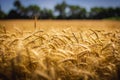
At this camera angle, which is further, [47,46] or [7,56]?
[47,46]

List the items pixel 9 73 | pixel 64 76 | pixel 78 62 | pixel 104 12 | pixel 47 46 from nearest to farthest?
1. pixel 9 73
2. pixel 64 76
3. pixel 78 62
4. pixel 47 46
5. pixel 104 12

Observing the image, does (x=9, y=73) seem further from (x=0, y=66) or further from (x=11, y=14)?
(x=11, y=14)

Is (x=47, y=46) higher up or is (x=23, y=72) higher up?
(x=47, y=46)

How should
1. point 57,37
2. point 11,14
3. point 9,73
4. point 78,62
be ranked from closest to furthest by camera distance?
point 9,73 → point 78,62 → point 57,37 → point 11,14

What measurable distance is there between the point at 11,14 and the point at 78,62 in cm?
5492

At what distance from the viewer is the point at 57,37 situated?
1.79 meters

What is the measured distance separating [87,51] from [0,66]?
69 centimetres

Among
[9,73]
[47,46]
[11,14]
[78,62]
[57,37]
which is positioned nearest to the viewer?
[9,73]

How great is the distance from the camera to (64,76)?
131 centimetres

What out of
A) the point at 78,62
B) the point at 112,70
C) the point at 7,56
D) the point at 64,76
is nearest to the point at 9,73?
the point at 7,56

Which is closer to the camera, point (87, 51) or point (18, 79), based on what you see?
point (18, 79)

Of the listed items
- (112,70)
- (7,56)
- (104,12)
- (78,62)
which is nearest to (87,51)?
(78,62)

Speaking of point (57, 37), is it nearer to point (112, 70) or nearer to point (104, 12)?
point (112, 70)

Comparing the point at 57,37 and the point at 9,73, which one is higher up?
the point at 57,37
